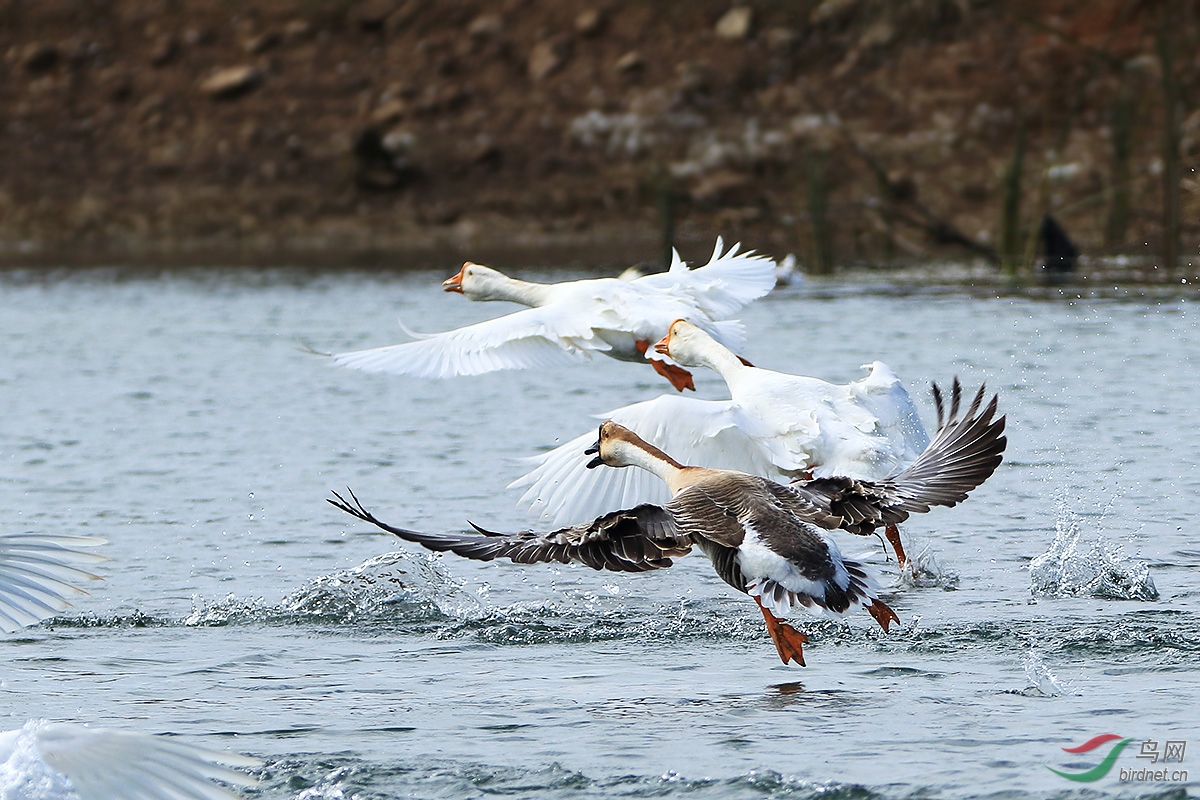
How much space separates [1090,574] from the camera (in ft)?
27.0

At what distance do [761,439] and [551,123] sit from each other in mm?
30085

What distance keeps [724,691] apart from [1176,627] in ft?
6.47

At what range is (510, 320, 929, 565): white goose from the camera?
8203 mm

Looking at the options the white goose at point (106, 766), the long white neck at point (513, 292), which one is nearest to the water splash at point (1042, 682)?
the white goose at point (106, 766)

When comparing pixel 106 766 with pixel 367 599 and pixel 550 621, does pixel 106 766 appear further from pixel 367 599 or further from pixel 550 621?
pixel 367 599

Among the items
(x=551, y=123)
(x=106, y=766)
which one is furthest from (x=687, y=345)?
(x=551, y=123)

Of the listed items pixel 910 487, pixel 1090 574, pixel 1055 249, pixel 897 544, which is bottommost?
pixel 1090 574

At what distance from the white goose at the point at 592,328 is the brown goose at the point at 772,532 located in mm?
2114

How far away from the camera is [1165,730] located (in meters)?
5.98

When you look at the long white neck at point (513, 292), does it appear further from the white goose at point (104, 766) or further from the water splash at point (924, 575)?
the white goose at point (104, 766)

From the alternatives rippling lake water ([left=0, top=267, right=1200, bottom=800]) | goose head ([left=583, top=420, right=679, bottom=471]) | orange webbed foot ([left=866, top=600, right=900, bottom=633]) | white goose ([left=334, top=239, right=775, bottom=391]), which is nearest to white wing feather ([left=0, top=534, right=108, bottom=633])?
rippling lake water ([left=0, top=267, right=1200, bottom=800])

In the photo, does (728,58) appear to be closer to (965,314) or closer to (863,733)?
(965,314)

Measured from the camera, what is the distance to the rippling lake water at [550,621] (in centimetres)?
599

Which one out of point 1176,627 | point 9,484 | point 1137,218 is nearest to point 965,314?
point 1137,218
